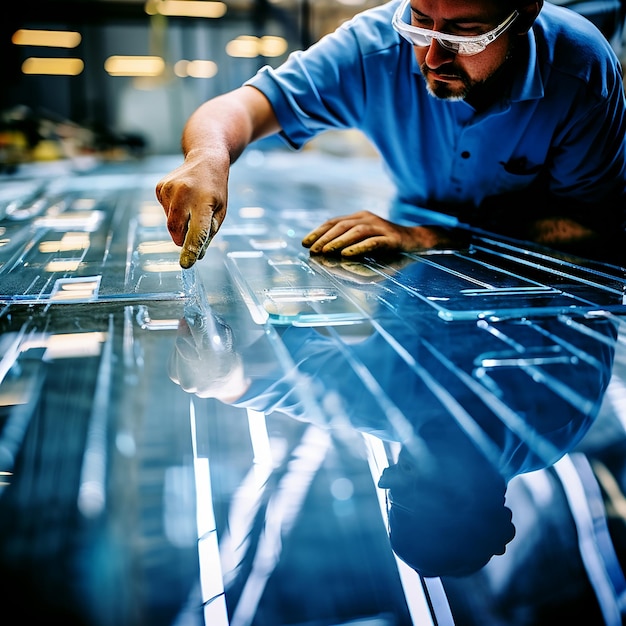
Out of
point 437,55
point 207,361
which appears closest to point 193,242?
point 207,361

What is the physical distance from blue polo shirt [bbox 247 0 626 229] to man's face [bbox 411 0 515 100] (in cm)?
8

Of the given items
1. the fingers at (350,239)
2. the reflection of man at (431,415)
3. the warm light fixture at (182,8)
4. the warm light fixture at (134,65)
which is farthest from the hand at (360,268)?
the warm light fixture at (134,65)

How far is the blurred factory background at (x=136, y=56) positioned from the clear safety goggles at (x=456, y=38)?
418 cm

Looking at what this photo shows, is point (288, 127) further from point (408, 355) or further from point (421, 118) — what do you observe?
point (408, 355)

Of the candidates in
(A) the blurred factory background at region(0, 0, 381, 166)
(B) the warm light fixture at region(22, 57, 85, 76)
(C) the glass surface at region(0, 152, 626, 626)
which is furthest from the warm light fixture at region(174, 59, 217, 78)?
(C) the glass surface at region(0, 152, 626, 626)

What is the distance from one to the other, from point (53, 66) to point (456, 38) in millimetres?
5290

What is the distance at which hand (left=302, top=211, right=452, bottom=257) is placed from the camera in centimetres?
130

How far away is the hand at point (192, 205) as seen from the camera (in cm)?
99

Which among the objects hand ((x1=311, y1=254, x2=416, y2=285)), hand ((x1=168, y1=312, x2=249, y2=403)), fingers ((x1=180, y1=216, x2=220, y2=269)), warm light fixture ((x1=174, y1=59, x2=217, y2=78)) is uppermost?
fingers ((x1=180, y1=216, x2=220, y2=269))

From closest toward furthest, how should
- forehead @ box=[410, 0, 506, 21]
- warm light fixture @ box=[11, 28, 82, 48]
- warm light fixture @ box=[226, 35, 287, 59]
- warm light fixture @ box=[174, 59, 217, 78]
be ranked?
forehead @ box=[410, 0, 506, 21], warm light fixture @ box=[11, 28, 82, 48], warm light fixture @ box=[226, 35, 287, 59], warm light fixture @ box=[174, 59, 217, 78]

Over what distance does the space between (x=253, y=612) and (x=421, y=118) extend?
4.20 ft

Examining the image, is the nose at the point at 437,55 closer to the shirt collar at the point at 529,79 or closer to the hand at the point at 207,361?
the shirt collar at the point at 529,79

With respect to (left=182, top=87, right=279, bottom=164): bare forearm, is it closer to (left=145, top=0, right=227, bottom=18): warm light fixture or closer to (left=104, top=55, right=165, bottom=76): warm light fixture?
(left=145, top=0, right=227, bottom=18): warm light fixture

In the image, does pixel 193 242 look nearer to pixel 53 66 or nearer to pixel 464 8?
pixel 464 8
